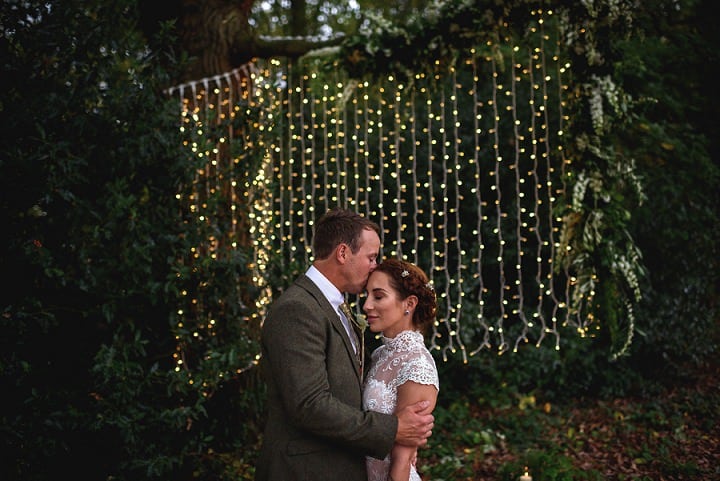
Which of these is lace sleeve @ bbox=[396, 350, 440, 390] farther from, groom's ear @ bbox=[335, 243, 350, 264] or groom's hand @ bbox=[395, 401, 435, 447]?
groom's ear @ bbox=[335, 243, 350, 264]

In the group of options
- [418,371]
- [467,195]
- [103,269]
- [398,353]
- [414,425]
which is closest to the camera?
[414,425]

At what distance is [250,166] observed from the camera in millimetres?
4156

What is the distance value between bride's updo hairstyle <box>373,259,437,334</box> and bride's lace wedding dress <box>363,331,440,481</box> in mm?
96

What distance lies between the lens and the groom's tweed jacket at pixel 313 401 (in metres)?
2.04

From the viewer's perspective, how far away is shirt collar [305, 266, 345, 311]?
2316 mm

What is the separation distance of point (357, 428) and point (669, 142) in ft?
18.8

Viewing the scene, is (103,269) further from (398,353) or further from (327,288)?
(398,353)

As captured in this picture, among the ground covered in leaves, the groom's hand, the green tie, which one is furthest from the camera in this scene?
the ground covered in leaves

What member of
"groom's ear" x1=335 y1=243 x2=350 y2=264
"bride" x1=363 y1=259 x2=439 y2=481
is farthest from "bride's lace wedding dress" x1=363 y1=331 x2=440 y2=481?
"groom's ear" x1=335 y1=243 x2=350 y2=264

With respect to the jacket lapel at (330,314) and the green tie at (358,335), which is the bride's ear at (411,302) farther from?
the jacket lapel at (330,314)

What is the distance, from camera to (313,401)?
2023 mm

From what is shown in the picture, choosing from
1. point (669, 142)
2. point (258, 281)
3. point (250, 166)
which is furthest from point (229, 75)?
point (669, 142)

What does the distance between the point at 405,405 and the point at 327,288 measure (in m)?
0.51

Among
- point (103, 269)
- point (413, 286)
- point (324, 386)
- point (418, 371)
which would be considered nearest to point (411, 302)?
point (413, 286)
